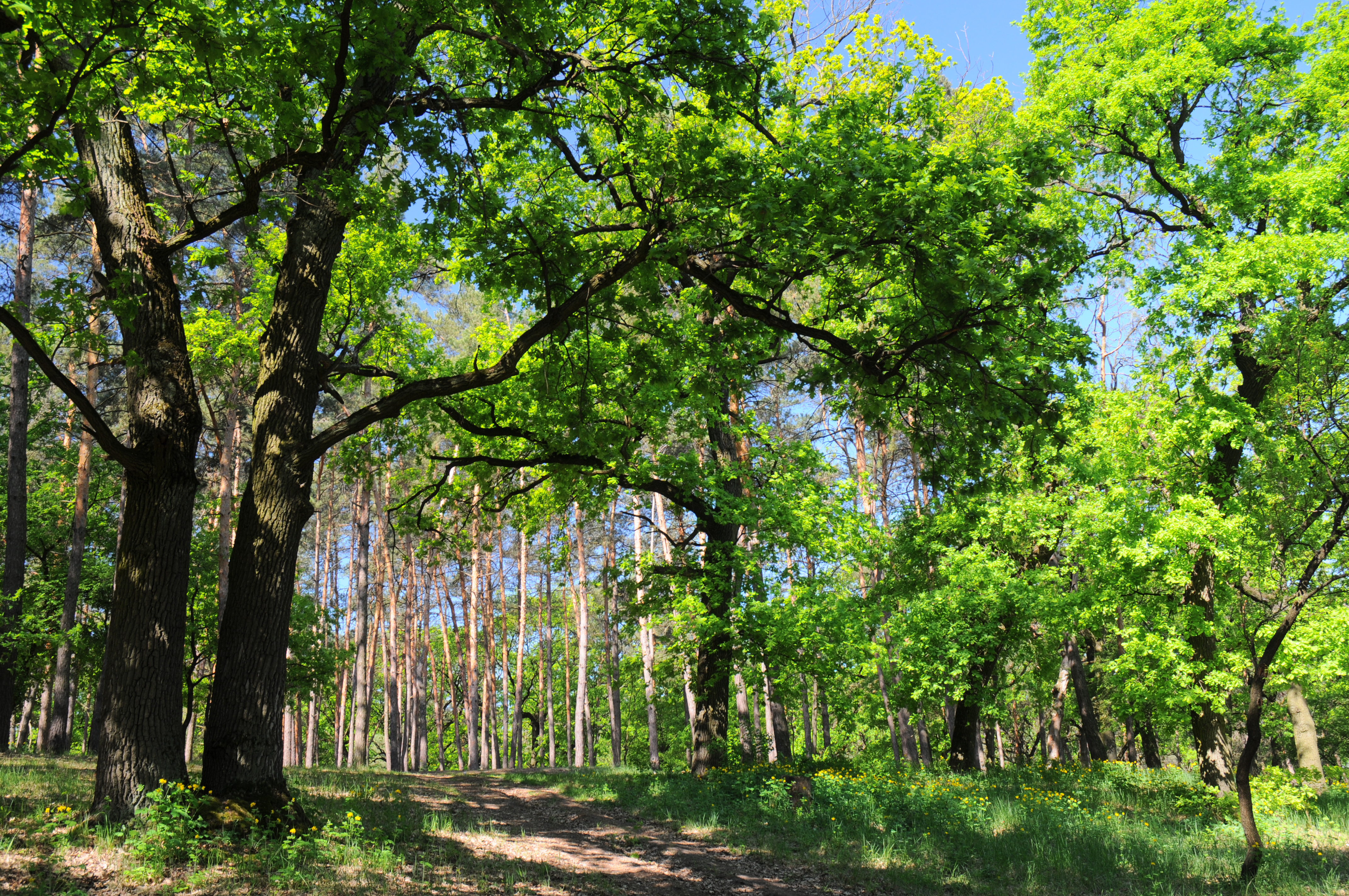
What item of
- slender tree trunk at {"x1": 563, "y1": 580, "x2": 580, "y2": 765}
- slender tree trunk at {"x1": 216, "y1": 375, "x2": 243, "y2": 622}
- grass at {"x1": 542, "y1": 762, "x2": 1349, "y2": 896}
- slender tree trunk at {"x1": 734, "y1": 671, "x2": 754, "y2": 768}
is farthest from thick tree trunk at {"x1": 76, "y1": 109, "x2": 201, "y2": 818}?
slender tree trunk at {"x1": 563, "y1": 580, "x2": 580, "y2": 765}

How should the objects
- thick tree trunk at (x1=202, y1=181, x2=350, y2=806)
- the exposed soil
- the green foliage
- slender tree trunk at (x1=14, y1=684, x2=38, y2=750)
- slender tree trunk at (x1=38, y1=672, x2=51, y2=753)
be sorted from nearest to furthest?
the exposed soil, the green foliage, thick tree trunk at (x1=202, y1=181, x2=350, y2=806), slender tree trunk at (x1=38, y1=672, x2=51, y2=753), slender tree trunk at (x1=14, y1=684, x2=38, y2=750)

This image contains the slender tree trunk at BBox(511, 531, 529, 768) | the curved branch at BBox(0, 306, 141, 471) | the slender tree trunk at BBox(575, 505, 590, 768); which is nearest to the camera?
the curved branch at BBox(0, 306, 141, 471)

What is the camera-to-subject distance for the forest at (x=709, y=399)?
638 centimetres

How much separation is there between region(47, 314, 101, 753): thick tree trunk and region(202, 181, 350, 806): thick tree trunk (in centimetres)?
1095

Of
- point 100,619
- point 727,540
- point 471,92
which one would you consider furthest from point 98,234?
point 100,619

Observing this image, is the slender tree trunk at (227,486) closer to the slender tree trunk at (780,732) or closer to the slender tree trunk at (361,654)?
the slender tree trunk at (361,654)

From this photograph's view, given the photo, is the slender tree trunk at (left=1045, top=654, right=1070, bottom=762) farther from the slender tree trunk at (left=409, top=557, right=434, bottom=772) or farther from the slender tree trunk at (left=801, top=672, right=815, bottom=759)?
the slender tree trunk at (left=409, top=557, right=434, bottom=772)

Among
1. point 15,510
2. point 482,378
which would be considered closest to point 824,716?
point 15,510

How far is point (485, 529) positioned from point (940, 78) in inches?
470

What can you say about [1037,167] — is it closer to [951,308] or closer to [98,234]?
[951,308]

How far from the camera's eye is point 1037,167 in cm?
687

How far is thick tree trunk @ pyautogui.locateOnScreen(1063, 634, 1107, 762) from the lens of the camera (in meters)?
22.7

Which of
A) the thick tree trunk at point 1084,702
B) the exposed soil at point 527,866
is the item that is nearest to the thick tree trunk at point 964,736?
the thick tree trunk at point 1084,702

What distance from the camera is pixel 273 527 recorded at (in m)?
7.05
